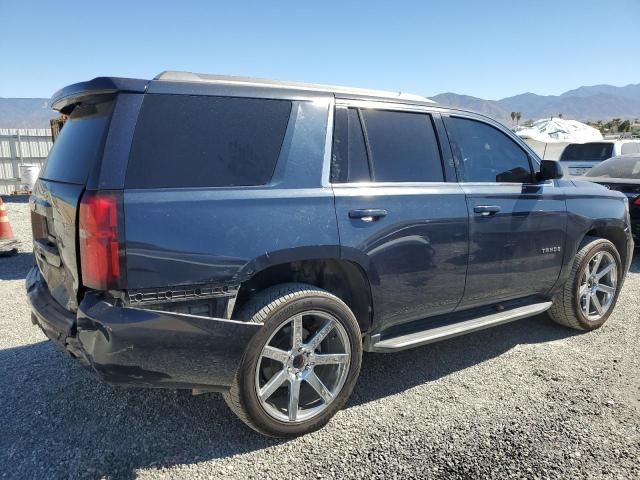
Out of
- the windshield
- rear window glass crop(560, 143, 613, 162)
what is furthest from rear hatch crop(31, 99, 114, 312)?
rear window glass crop(560, 143, 613, 162)

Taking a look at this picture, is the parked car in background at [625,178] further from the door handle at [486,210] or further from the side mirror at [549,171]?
the door handle at [486,210]

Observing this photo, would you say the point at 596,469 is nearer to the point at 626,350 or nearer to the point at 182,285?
the point at 626,350

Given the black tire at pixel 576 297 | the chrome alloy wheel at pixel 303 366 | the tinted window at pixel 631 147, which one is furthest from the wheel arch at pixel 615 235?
the tinted window at pixel 631 147

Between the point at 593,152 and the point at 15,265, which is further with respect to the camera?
the point at 593,152

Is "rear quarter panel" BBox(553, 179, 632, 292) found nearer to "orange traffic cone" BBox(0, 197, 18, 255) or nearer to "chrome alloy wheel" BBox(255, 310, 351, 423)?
"chrome alloy wheel" BBox(255, 310, 351, 423)

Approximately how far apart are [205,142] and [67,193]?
746mm

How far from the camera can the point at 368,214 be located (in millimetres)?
2840

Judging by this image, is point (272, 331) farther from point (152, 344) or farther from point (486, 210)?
point (486, 210)

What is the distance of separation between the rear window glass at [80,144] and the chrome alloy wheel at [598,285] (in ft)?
13.1

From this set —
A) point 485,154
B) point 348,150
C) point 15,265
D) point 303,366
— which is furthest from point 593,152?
point 15,265

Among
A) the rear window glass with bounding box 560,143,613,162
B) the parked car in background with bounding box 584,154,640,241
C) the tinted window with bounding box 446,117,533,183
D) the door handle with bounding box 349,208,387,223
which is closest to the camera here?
the door handle with bounding box 349,208,387,223

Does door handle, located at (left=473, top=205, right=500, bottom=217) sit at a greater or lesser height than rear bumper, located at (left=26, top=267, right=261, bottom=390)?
greater

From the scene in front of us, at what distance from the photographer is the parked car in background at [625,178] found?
6746 mm

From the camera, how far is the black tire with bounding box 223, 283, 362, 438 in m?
2.49
